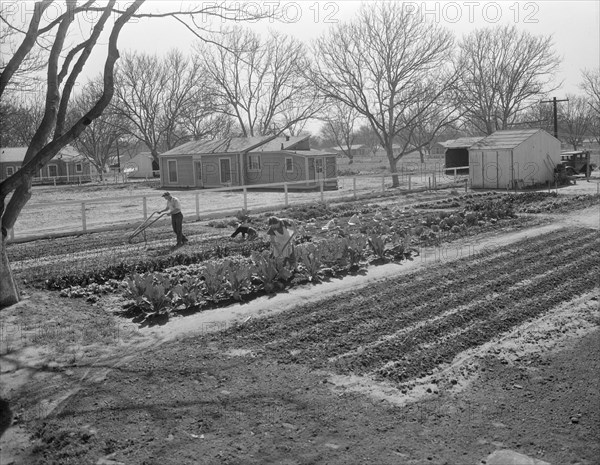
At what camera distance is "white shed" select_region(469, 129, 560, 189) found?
36594mm

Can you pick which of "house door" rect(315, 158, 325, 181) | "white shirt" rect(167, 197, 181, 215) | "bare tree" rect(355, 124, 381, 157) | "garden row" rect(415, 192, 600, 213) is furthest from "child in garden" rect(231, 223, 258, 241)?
"bare tree" rect(355, 124, 381, 157)

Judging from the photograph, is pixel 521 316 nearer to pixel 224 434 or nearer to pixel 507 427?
pixel 507 427

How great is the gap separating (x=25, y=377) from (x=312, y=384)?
3144mm

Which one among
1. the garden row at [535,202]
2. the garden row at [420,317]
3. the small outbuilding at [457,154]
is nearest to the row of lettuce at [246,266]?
the garden row at [420,317]

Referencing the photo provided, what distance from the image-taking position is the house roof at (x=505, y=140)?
3694 cm

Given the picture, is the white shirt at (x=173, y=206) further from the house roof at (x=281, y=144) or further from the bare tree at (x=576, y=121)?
the bare tree at (x=576, y=121)

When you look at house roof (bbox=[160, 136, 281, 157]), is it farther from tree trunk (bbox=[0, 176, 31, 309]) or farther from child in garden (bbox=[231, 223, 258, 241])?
tree trunk (bbox=[0, 176, 31, 309])

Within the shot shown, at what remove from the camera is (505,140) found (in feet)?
124

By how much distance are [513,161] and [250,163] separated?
17092 millimetres

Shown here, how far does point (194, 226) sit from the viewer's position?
2172cm

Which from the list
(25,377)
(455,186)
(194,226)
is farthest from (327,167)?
(25,377)

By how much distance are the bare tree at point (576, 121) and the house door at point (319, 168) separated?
41887 millimetres

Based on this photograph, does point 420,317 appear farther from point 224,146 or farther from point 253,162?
point 224,146

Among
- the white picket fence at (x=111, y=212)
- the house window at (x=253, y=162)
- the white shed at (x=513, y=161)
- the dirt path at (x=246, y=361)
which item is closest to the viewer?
the dirt path at (x=246, y=361)
